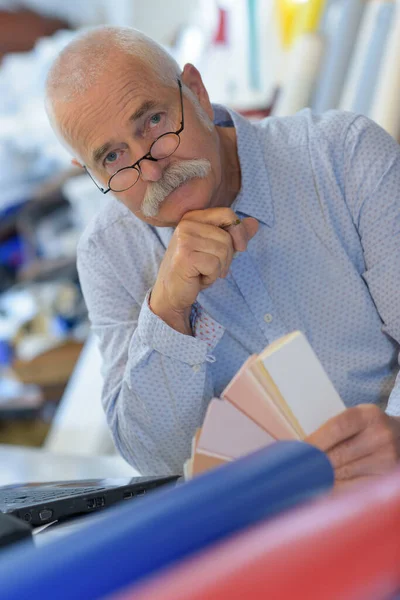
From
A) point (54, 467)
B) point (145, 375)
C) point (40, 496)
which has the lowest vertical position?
point (54, 467)

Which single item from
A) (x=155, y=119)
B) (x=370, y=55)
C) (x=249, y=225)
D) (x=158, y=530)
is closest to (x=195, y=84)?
(x=155, y=119)

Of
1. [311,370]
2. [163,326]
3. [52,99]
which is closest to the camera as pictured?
[311,370]

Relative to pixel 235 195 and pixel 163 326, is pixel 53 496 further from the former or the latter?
pixel 235 195

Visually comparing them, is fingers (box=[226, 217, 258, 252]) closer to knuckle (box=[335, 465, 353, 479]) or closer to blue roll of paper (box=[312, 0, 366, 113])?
knuckle (box=[335, 465, 353, 479])

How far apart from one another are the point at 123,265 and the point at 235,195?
0.92 feet

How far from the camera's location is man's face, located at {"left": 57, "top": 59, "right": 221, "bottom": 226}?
129 cm

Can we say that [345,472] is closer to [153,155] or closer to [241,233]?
[241,233]

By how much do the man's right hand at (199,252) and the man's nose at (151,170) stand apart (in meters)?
0.11

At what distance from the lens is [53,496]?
2.97 feet

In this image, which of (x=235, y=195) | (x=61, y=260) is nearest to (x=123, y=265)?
(x=235, y=195)

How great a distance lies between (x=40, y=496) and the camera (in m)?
0.93

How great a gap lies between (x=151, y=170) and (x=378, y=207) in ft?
1.39

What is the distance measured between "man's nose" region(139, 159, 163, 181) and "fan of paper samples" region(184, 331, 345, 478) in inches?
18.5

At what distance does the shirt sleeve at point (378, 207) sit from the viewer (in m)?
1.34
